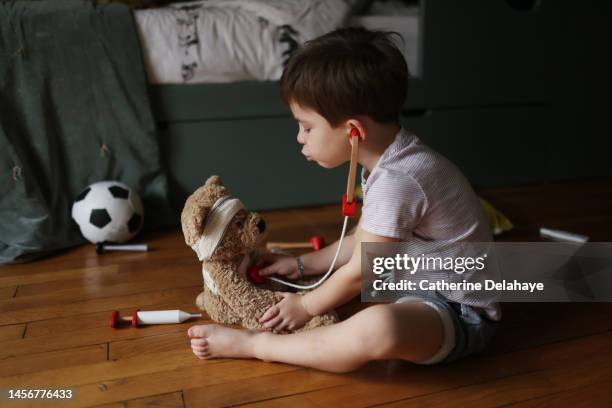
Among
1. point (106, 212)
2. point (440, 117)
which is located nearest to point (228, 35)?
point (106, 212)

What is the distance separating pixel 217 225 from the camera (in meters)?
0.96

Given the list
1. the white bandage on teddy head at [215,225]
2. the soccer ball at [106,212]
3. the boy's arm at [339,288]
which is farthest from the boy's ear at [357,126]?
the soccer ball at [106,212]

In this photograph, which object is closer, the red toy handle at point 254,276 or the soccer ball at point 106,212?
the red toy handle at point 254,276

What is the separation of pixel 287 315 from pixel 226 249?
16 cm

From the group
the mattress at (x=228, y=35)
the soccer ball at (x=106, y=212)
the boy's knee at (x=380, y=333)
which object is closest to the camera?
the boy's knee at (x=380, y=333)

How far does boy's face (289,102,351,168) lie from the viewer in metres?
0.88

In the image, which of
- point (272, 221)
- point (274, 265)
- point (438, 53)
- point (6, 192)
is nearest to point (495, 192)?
point (438, 53)

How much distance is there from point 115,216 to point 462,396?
913 millimetres

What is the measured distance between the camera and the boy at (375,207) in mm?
822

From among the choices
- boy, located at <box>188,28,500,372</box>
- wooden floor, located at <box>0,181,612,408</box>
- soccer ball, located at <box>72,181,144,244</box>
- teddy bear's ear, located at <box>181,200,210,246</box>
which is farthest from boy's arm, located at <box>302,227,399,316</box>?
soccer ball, located at <box>72,181,144,244</box>

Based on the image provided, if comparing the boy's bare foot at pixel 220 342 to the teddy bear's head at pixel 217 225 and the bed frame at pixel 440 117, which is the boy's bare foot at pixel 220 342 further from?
the bed frame at pixel 440 117

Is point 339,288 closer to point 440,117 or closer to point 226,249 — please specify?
point 226,249

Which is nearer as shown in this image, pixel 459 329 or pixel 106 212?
pixel 459 329

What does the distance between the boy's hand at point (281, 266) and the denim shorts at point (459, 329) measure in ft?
0.91
